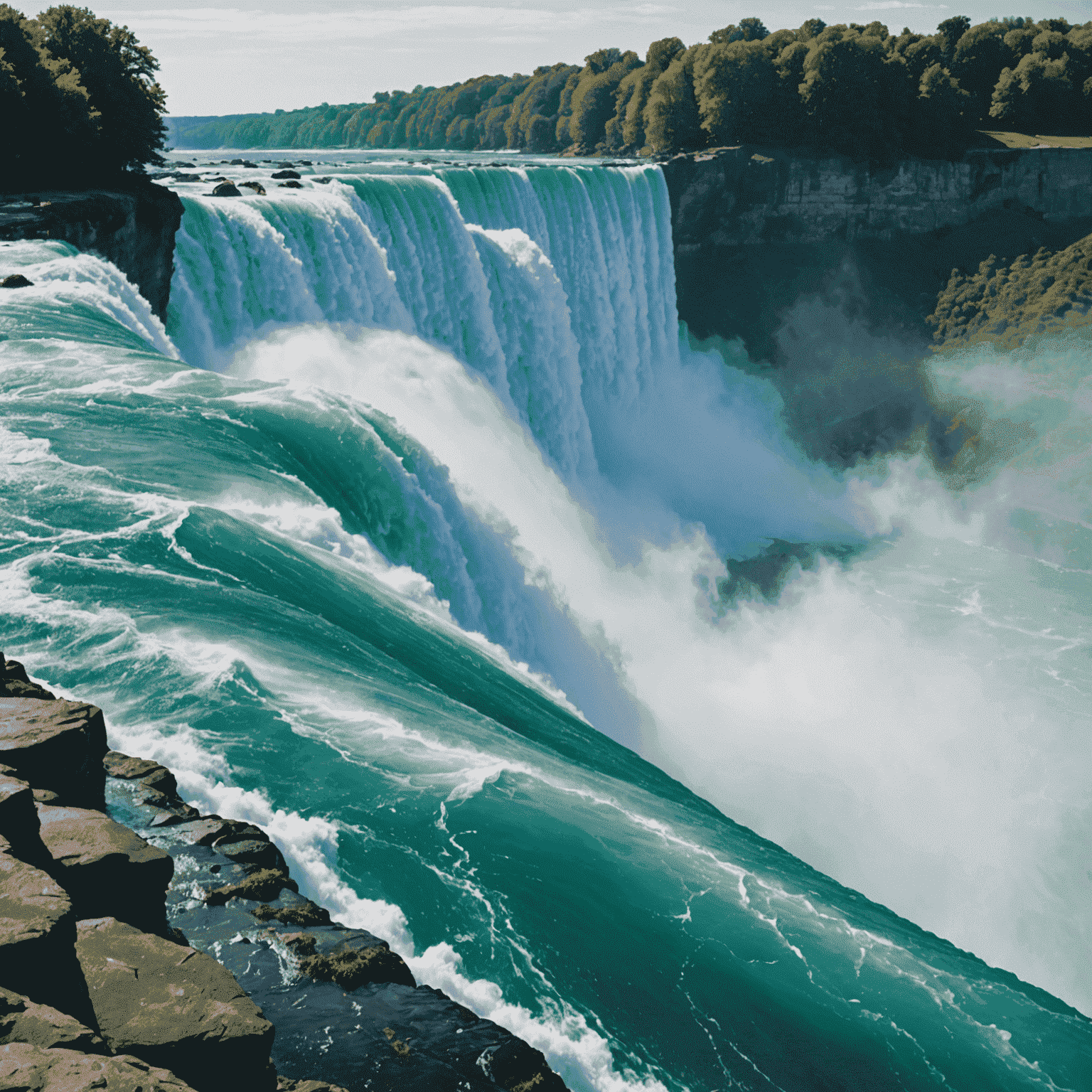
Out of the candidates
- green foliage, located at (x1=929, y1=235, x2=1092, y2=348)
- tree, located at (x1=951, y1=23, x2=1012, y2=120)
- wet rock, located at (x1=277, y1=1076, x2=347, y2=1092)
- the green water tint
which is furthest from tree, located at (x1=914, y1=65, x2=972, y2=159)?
wet rock, located at (x1=277, y1=1076, x2=347, y2=1092)

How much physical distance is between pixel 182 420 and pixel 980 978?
1290 centimetres

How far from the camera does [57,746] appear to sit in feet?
19.9

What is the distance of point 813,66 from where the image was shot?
4994cm

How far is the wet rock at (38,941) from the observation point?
3689 millimetres

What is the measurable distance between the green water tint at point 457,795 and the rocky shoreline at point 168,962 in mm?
1065

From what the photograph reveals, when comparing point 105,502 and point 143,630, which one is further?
point 105,502

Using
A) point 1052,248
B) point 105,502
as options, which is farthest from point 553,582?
point 1052,248

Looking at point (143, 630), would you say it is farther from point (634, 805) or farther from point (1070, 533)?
point (1070, 533)

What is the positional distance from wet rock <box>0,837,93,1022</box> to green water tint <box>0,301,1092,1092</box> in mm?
3685

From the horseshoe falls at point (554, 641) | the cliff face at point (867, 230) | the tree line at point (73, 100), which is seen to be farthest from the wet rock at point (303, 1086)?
the cliff face at point (867, 230)

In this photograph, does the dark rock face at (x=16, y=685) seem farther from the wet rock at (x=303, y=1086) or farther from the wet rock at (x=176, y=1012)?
the wet rock at (x=303, y=1086)

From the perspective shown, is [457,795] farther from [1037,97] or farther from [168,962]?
[1037,97]

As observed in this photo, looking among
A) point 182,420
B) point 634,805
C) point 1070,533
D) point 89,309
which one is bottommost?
point 1070,533

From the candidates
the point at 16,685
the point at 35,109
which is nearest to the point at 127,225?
the point at 35,109
